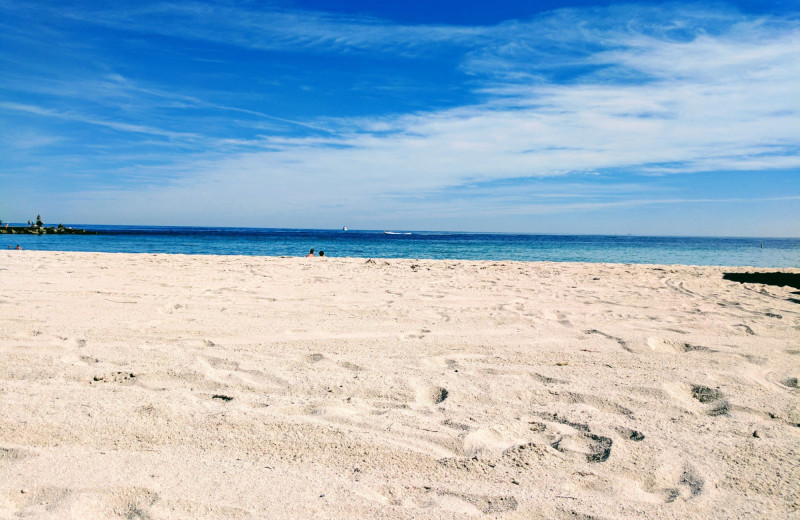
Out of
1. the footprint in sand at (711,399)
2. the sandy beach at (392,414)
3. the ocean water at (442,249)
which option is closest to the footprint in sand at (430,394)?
the sandy beach at (392,414)

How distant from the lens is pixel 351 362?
3.49 meters

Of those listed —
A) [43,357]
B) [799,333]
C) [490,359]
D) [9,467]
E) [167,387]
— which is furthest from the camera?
[799,333]

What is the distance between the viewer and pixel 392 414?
8.50 ft

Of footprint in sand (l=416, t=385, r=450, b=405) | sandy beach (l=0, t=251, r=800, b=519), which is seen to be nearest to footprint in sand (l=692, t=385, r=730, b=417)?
sandy beach (l=0, t=251, r=800, b=519)

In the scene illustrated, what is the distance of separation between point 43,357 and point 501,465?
317cm

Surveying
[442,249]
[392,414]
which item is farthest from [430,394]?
[442,249]

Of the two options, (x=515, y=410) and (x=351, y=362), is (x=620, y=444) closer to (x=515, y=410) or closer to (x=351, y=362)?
(x=515, y=410)

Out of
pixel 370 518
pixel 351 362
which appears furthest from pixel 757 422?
pixel 351 362

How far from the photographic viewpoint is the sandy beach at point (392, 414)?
184 cm

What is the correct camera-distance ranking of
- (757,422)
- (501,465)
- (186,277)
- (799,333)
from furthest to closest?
(186,277) < (799,333) < (757,422) < (501,465)

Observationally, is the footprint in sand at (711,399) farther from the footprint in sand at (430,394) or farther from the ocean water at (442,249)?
the ocean water at (442,249)

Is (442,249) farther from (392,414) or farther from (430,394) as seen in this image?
(392,414)

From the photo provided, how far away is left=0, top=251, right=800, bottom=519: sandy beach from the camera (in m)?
1.84

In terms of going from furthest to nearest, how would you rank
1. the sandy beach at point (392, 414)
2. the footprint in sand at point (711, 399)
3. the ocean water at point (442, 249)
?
the ocean water at point (442, 249), the footprint in sand at point (711, 399), the sandy beach at point (392, 414)
